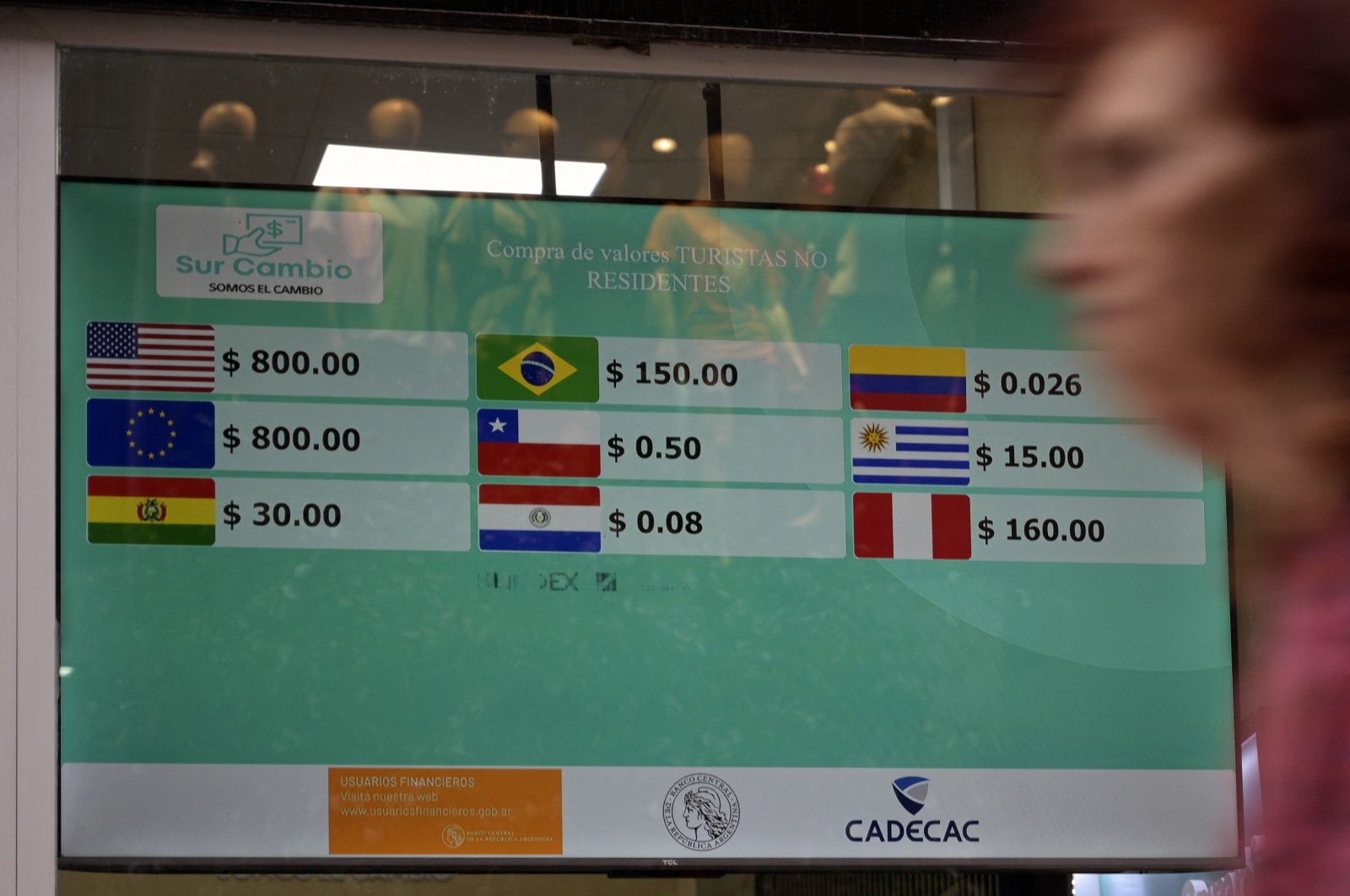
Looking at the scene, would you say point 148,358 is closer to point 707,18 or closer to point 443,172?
point 443,172

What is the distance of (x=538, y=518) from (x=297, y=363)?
558mm

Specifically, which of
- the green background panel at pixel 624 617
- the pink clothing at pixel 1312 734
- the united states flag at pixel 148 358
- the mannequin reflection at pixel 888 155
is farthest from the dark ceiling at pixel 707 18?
the pink clothing at pixel 1312 734

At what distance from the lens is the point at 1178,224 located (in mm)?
822

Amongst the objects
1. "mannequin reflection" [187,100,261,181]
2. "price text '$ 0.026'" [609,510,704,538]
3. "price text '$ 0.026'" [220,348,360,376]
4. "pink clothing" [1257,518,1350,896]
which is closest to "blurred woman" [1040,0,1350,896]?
"pink clothing" [1257,518,1350,896]

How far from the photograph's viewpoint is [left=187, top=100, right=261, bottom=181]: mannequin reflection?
3047mm

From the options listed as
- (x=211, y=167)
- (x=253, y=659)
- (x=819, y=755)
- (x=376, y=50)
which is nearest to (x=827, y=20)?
(x=376, y=50)

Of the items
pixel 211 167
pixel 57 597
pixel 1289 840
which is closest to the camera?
pixel 1289 840

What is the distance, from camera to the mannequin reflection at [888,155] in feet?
10.7

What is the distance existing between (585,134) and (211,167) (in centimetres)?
75

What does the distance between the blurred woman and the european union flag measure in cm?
237

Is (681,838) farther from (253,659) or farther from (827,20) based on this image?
(827,20)

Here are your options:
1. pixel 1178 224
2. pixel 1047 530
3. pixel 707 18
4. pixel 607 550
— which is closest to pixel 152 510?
pixel 607 550

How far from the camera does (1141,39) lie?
0.84m

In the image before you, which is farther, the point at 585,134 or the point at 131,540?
the point at 585,134
